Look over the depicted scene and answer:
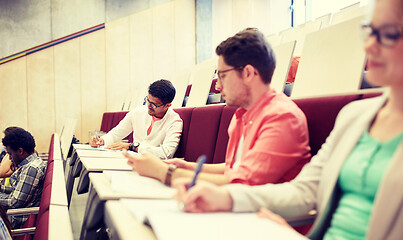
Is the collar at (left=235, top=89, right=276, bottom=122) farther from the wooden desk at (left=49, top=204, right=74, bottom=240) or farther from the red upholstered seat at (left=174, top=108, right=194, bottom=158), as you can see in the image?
the red upholstered seat at (left=174, top=108, right=194, bottom=158)

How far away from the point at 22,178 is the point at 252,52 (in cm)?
74

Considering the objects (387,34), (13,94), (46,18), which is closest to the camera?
(387,34)

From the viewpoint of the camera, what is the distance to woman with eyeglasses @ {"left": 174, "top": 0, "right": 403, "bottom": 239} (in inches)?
9.0

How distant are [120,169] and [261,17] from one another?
2.12 metres

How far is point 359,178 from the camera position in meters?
0.27

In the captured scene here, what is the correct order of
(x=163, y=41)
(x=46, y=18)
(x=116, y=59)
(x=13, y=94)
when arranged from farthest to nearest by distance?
(x=163, y=41)
(x=116, y=59)
(x=46, y=18)
(x=13, y=94)

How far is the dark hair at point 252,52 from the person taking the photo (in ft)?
1.45

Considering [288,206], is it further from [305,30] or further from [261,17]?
[261,17]

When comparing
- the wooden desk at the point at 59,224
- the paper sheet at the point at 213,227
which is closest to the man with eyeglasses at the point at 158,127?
the wooden desk at the point at 59,224

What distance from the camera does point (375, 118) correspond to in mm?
294

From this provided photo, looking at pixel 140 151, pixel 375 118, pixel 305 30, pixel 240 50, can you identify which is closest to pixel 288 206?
pixel 375 118

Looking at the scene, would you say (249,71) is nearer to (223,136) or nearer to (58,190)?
(223,136)

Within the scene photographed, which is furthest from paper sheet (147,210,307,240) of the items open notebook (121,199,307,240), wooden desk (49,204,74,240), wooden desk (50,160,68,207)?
wooden desk (50,160,68,207)

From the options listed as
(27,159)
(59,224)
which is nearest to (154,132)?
(27,159)
